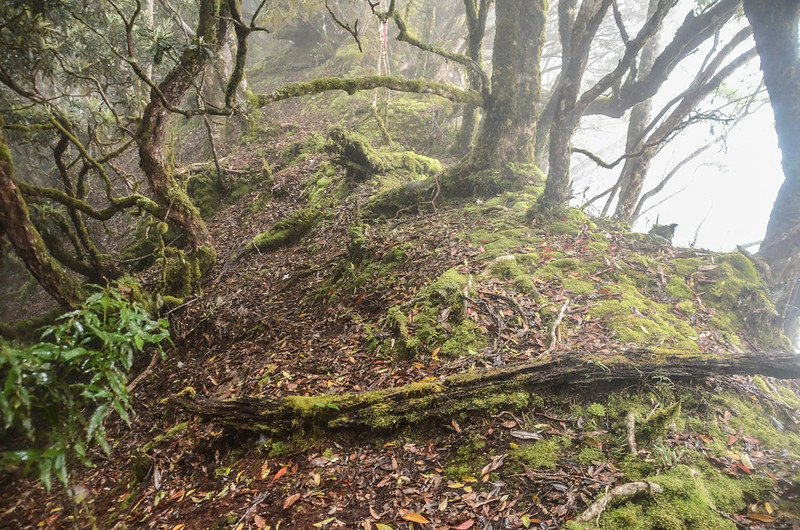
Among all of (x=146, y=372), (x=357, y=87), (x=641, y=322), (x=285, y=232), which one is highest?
(x=357, y=87)

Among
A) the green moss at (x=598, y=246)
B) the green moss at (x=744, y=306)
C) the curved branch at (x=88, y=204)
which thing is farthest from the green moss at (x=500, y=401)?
the curved branch at (x=88, y=204)

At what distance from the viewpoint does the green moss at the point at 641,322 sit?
439 cm

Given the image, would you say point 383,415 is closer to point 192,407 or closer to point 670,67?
point 192,407

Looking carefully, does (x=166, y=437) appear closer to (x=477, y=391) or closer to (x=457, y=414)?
(x=457, y=414)

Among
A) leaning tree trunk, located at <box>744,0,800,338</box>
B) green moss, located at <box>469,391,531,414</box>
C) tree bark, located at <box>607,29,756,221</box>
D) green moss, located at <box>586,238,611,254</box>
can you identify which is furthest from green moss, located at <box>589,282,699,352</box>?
tree bark, located at <box>607,29,756,221</box>

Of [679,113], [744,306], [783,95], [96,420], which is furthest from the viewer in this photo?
[679,113]

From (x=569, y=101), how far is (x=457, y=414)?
18.6ft

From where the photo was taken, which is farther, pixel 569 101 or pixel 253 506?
pixel 569 101

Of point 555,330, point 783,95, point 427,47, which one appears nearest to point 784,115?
point 783,95

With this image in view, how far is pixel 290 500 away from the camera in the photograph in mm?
3008

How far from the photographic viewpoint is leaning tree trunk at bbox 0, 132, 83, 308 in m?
4.61

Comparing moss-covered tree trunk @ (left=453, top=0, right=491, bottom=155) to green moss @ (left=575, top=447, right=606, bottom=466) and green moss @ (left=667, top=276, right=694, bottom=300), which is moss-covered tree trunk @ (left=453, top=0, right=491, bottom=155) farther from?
green moss @ (left=575, top=447, right=606, bottom=466)

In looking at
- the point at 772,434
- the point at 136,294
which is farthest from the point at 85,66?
the point at 772,434

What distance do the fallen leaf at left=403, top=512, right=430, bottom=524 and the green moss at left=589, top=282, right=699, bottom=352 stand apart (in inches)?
111
